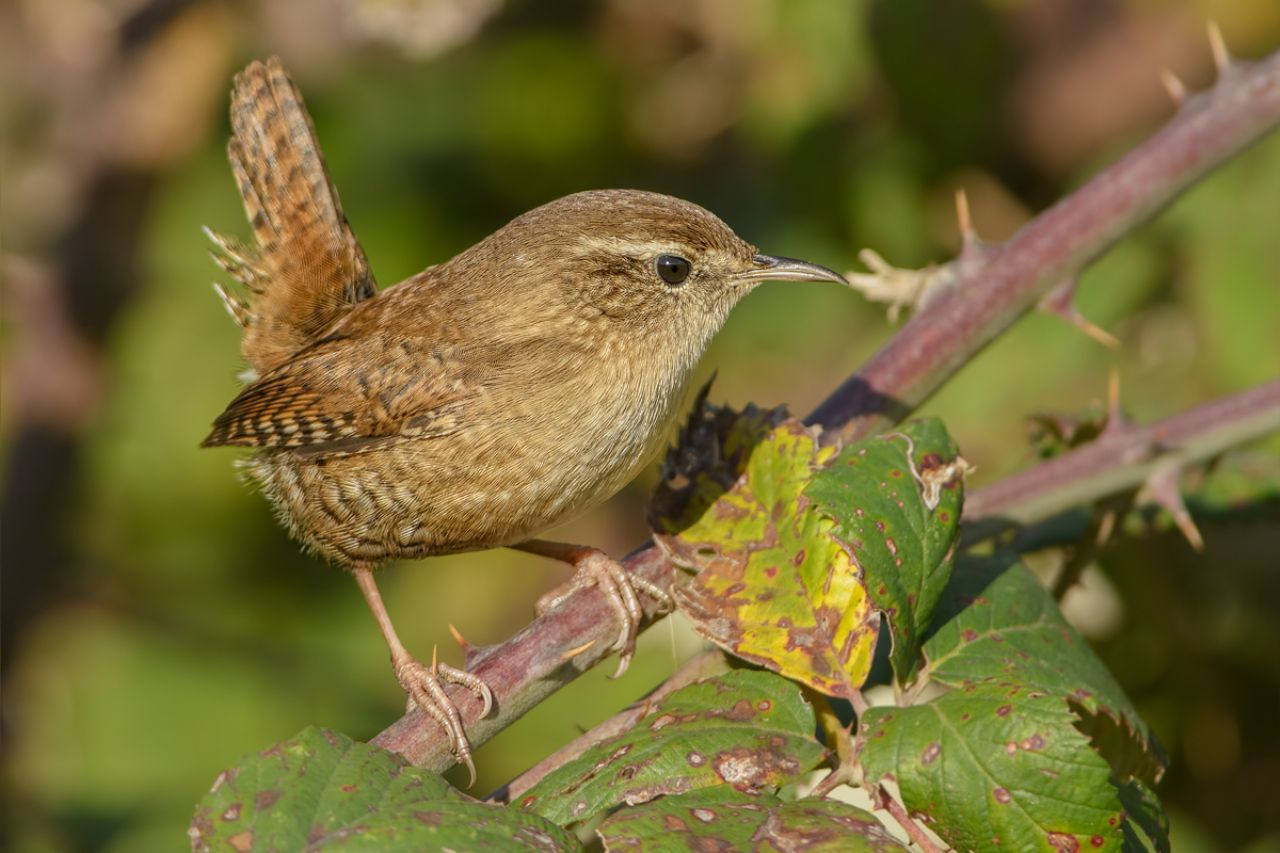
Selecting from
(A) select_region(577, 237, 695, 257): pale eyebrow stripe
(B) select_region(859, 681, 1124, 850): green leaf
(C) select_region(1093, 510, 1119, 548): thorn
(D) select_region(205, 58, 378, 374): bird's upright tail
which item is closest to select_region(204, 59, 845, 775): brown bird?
(A) select_region(577, 237, 695, 257): pale eyebrow stripe

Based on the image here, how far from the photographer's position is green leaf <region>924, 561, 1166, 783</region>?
73.9 inches

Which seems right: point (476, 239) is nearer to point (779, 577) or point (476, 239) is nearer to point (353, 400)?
point (353, 400)

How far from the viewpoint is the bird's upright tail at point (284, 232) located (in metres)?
3.51

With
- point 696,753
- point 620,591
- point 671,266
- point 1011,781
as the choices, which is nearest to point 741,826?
point 696,753

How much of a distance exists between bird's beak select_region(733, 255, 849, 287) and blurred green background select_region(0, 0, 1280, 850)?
758 millimetres

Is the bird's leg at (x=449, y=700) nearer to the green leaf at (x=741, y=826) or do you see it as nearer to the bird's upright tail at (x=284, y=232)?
the green leaf at (x=741, y=826)

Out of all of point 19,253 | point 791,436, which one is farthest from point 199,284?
point 791,436

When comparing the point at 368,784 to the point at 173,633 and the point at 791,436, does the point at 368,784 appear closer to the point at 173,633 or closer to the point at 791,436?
the point at 791,436

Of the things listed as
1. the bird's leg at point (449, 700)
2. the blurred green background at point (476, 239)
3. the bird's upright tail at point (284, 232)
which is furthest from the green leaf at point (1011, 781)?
the bird's upright tail at point (284, 232)

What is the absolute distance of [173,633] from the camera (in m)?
5.08

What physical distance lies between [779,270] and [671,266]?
0.22 meters

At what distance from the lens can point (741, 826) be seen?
5.31 feet

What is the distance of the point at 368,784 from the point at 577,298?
150 centimetres

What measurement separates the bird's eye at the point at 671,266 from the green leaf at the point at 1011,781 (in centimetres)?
147
